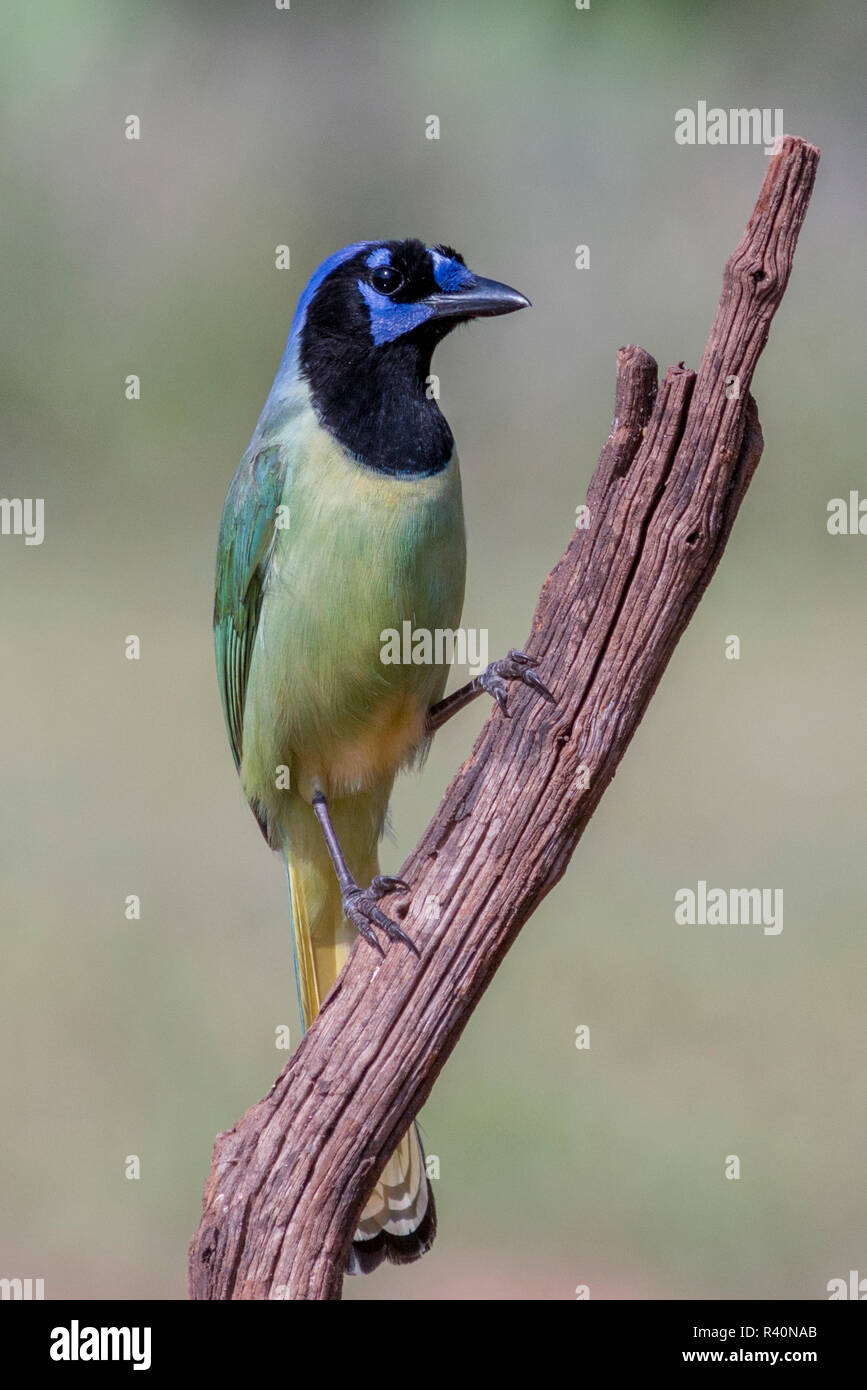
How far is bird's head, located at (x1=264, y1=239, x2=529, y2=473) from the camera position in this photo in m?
3.87

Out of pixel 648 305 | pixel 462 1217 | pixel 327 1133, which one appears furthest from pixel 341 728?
pixel 648 305

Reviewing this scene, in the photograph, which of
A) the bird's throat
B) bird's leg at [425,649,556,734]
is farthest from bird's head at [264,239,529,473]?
bird's leg at [425,649,556,734]

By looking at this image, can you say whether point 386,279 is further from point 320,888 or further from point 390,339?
point 320,888

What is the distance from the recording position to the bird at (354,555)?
12.5 ft

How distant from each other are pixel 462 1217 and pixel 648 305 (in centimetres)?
657

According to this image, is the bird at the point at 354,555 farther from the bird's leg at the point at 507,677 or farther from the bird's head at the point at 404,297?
the bird's leg at the point at 507,677

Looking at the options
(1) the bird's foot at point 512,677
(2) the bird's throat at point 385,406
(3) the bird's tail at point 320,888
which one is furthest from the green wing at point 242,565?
(1) the bird's foot at point 512,677

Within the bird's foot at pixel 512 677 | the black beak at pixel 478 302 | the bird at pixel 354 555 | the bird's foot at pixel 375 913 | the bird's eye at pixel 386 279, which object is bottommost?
the bird's foot at pixel 375 913

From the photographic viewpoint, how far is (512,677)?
10.9ft

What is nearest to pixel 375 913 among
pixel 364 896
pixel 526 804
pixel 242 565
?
pixel 364 896

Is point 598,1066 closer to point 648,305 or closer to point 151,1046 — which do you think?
point 151,1046

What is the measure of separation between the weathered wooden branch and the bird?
49cm

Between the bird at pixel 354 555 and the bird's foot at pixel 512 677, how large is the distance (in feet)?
1.27

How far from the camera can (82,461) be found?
456 inches
